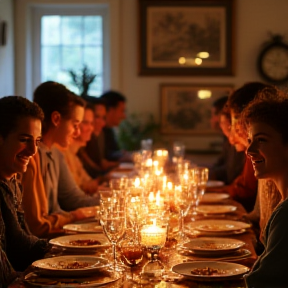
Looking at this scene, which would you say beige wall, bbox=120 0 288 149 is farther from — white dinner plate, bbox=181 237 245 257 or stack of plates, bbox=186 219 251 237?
white dinner plate, bbox=181 237 245 257

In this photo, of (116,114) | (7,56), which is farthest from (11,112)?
(7,56)

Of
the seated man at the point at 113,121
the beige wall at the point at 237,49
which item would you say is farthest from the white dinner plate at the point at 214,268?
the beige wall at the point at 237,49

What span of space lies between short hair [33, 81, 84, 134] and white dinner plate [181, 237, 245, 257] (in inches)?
57.9

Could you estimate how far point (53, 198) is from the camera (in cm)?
412

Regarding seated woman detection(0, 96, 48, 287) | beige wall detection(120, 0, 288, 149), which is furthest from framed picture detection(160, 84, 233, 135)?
seated woman detection(0, 96, 48, 287)

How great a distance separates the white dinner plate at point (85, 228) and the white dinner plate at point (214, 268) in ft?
3.09

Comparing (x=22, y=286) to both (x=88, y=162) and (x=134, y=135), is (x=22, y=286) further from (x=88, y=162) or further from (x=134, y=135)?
(x=134, y=135)

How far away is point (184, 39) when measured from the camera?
870 cm

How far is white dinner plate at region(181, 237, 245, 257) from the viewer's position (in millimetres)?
2594

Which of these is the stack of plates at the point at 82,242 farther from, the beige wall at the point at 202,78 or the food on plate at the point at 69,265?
the beige wall at the point at 202,78

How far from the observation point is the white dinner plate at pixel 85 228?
10.6 feet

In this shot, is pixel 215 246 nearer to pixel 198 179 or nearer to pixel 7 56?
pixel 198 179

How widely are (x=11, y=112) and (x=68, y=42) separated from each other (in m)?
6.17

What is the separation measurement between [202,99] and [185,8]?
117 cm
